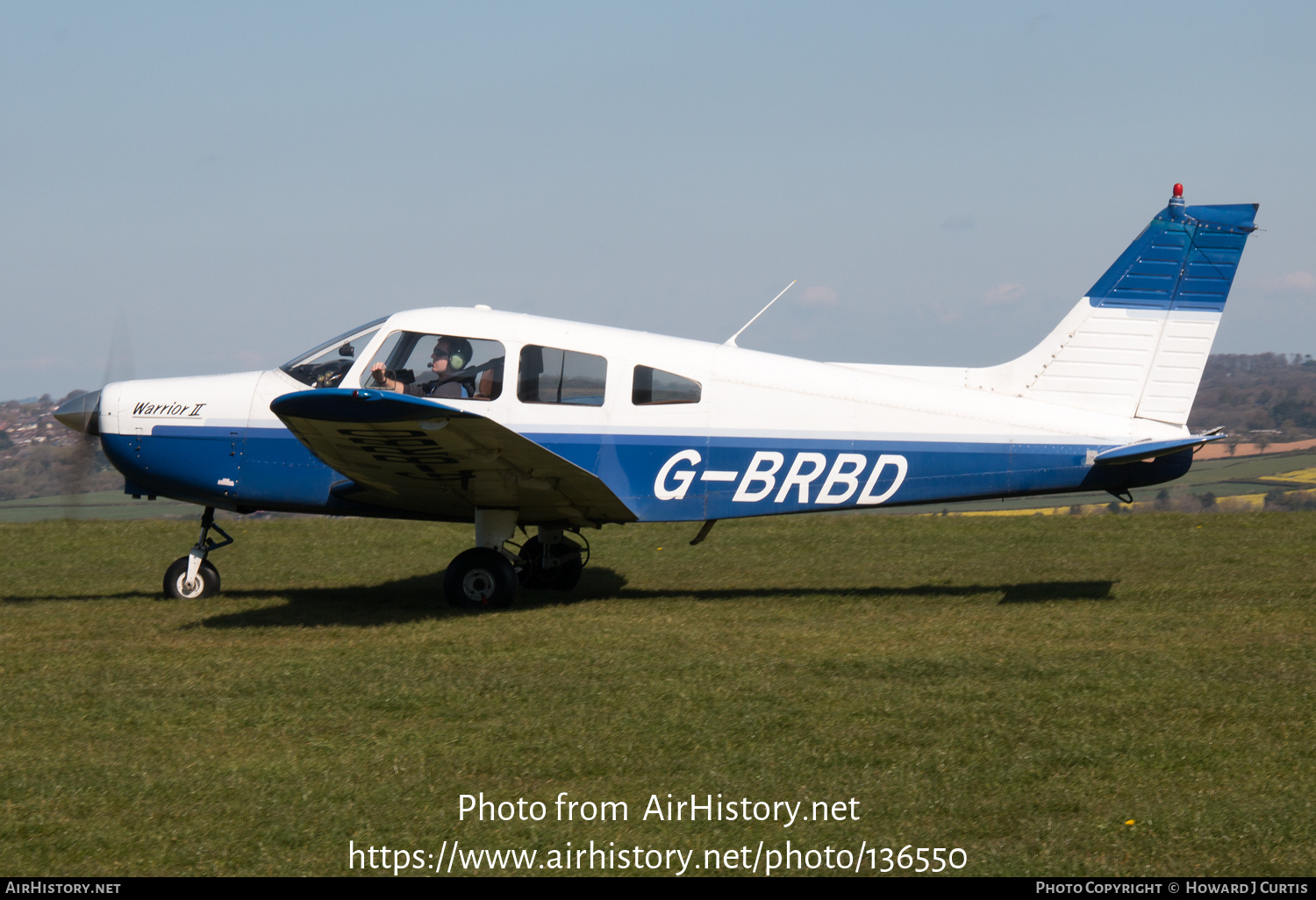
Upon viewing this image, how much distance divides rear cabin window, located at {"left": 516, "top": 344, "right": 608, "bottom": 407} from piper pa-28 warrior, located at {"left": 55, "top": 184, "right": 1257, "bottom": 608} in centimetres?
1

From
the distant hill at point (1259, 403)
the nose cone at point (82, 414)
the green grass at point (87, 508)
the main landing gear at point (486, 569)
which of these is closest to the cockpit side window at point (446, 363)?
the main landing gear at point (486, 569)

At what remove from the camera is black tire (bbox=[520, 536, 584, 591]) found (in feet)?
31.6

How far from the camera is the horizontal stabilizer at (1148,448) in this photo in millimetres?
7637

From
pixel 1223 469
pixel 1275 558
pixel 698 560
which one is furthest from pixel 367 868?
pixel 1223 469

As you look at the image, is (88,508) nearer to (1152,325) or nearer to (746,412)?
(746,412)

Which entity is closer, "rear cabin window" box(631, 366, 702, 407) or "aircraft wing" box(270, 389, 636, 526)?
"aircraft wing" box(270, 389, 636, 526)

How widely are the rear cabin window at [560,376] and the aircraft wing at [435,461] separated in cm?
67

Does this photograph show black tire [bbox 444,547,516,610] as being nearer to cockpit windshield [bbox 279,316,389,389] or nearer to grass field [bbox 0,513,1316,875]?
grass field [bbox 0,513,1316,875]

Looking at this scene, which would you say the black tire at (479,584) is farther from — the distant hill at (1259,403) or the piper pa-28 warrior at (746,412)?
the distant hill at (1259,403)

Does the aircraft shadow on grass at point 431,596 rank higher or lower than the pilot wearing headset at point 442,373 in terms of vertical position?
lower

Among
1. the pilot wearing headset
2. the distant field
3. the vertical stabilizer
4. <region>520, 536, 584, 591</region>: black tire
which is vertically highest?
the vertical stabilizer

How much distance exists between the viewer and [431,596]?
941cm

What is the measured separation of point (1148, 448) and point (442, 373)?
5.26m

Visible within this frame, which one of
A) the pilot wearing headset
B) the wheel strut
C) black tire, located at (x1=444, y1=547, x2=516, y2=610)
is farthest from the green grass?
black tire, located at (x1=444, y1=547, x2=516, y2=610)
